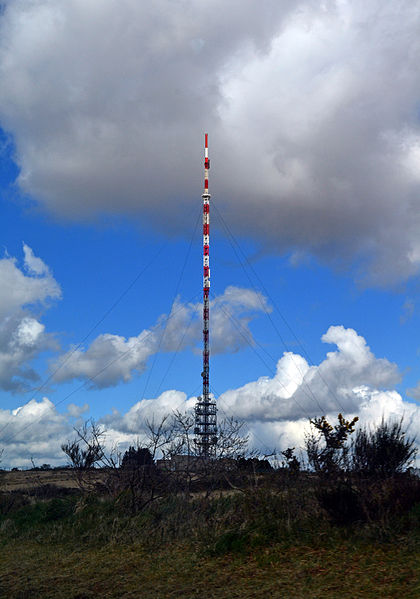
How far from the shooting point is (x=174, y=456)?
16.1 meters

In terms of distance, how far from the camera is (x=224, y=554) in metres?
10.7

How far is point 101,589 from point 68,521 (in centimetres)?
685

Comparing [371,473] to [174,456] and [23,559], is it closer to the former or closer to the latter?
[174,456]

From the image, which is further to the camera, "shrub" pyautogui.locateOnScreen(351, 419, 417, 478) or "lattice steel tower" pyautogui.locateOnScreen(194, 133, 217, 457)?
"lattice steel tower" pyautogui.locateOnScreen(194, 133, 217, 457)

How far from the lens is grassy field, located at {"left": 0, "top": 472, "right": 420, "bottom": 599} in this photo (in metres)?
8.66

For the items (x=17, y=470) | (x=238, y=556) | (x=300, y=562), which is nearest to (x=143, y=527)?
(x=238, y=556)

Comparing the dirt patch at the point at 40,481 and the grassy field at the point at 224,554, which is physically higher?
the dirt patch at the point at 40,481

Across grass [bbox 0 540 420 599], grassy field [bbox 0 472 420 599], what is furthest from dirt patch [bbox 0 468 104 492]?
grass [bbox 0 540 420 599]

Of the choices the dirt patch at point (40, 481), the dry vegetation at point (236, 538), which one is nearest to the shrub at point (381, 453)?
the dry vegetation at point (236, 538)

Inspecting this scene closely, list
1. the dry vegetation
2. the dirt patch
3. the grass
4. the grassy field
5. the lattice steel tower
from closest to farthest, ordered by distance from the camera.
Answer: the grass
the grassy field
the dry vegetation
the dirt patch
the lattice steel tower

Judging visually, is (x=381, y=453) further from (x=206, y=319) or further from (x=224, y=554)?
(x=206, y=319)

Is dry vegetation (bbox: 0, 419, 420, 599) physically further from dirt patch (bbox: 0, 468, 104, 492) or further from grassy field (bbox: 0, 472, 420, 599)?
dirt patch (bbox: 0, 468, 104, 492)

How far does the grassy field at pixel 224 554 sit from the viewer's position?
28.4 feet

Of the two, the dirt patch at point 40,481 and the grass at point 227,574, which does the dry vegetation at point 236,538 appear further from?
the dirt patch at point 40,481
